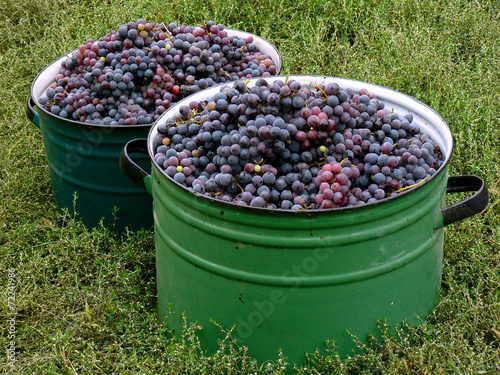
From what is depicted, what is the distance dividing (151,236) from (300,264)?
1.23 metres

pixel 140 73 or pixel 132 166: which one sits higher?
pixel 140 73

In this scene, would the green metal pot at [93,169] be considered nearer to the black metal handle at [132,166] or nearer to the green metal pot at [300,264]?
the black metal handle at [132,166]

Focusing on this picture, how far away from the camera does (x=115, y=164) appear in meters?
2.60

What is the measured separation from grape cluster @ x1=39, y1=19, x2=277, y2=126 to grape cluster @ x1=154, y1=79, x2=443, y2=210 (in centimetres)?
65

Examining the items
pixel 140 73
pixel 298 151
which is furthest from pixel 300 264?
pixel 140 73

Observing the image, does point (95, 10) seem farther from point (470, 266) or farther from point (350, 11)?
point (470, 266)

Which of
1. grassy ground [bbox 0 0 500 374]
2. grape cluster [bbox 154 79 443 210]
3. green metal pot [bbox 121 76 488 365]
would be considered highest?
grape cluster [bbox 154 79 443 210]

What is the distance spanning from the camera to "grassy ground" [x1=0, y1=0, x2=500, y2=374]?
2.07m

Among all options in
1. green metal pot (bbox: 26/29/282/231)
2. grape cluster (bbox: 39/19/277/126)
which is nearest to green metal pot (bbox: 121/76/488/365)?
green metal pot (bbox: 26/29/282/231)

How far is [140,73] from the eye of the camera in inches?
104

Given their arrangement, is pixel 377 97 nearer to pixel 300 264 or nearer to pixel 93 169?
pixel 300 264

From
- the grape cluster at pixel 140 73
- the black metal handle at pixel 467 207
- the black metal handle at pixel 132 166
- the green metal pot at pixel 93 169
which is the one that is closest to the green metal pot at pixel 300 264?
the black metal handle at pixel 467 207

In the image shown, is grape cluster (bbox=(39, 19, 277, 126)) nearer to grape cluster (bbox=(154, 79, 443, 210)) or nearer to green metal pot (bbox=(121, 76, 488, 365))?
grape cluster (bbox=(154, 79, 443, 210))

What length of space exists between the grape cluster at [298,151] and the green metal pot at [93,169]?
563mm
